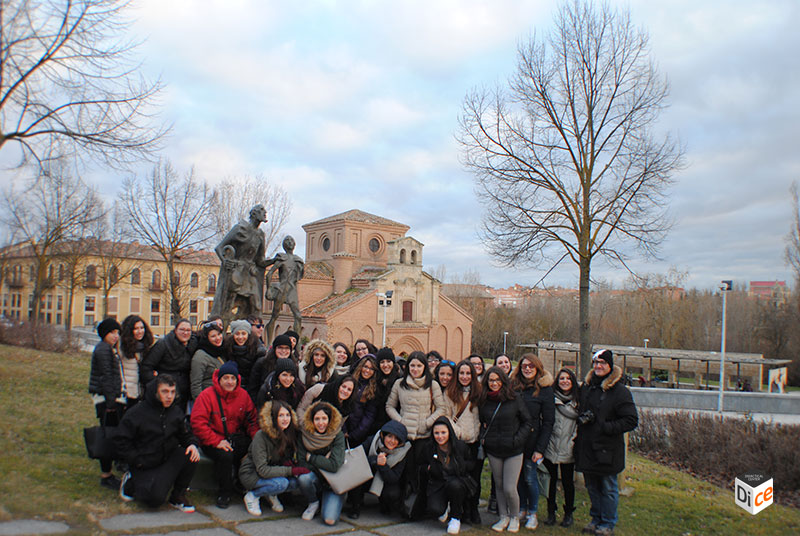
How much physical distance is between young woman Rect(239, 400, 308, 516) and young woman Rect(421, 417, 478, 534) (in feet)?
4.41

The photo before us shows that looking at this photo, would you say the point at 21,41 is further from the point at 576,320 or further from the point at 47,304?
the point at 576,320

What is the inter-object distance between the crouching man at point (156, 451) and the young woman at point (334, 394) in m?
1.23

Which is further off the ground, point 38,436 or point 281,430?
point 281,430

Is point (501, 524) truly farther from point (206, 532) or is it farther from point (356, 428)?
point (206, 532)

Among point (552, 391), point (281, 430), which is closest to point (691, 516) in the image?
point (552, 391)

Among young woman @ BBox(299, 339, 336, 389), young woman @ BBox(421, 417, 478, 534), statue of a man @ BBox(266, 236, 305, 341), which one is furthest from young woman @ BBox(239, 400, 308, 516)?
statue of a man @ BBox(266, 236, 305, 341)

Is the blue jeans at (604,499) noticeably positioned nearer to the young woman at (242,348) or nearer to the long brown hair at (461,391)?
the long brown hair at (461,391)

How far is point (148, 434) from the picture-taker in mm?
5211

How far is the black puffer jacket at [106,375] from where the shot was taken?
577 cm

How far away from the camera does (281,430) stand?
5.58 metres

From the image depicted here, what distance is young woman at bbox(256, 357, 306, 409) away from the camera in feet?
19.5

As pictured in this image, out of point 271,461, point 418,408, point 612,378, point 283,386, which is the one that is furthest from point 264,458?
point 612,378

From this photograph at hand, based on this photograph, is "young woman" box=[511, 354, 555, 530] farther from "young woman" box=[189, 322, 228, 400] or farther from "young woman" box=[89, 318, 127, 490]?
"young woman" box=[89, 318, 127, 490]

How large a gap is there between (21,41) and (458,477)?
1022cm
